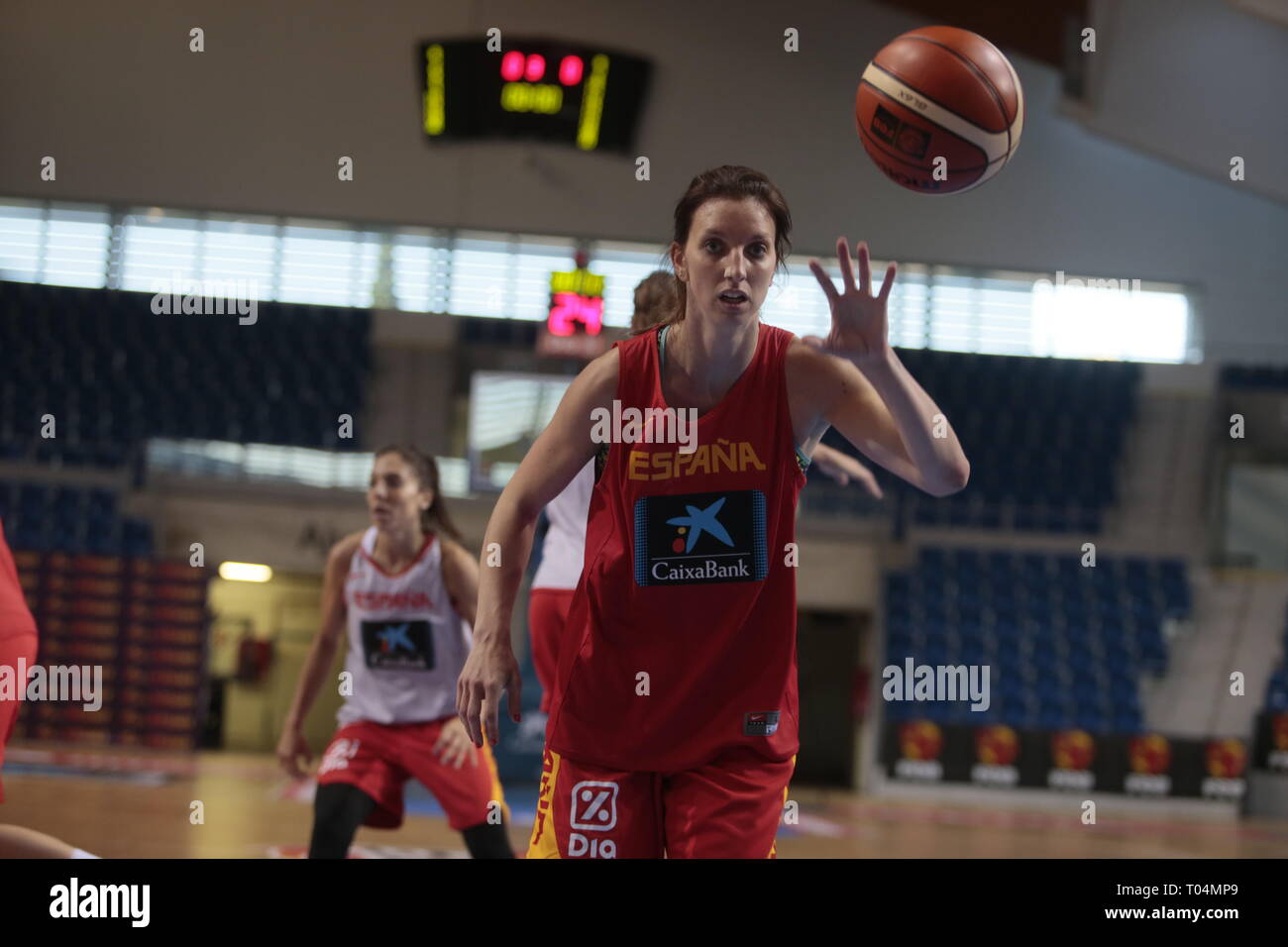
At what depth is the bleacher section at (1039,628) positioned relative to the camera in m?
13.0

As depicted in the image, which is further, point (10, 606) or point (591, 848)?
point (10, 606)

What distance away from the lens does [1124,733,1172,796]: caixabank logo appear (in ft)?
41.5

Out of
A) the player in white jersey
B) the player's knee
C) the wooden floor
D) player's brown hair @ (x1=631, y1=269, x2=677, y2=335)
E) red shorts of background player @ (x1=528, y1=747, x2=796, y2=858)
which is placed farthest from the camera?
the wooden floor

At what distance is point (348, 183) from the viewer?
1545 centimetres

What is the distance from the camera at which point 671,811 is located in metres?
2.57

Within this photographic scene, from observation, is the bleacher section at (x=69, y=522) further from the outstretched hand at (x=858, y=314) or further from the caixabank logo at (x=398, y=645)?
the outstretched hand at (x=858, y=314)

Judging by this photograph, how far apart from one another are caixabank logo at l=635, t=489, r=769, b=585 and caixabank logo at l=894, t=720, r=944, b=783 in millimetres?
10772

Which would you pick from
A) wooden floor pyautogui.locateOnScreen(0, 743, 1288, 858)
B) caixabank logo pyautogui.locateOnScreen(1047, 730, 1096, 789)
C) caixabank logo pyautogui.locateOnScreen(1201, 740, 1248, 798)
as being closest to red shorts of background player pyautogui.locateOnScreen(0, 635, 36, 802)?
wooden floor pyautogui.locateOnScreen(0, 743, 1288, 858)

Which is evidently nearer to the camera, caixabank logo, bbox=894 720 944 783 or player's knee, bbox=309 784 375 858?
player's knee, bbox=309 784 375 858

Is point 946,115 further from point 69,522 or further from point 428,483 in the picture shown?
point 69,522

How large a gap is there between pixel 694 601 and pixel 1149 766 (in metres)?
11.6

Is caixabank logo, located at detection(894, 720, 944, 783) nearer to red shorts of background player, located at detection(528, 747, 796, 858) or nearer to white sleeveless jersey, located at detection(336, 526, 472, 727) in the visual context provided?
white sleeveless jersey, located at detection(336, 526, 472, 727)

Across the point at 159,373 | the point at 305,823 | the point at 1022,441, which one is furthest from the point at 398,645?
the point at 1022,441
